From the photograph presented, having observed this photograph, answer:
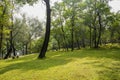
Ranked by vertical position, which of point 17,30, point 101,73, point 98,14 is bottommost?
point 101,73

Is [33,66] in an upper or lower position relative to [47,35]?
lower

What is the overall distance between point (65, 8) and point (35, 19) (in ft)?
76.1

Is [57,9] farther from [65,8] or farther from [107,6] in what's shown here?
[107,6]

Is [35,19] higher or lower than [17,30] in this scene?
higher

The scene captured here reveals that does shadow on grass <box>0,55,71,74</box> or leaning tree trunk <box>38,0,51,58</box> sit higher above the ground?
leaning tree trunk <box>38,0,51,58</box>

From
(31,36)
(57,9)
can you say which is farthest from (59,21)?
(31,36)

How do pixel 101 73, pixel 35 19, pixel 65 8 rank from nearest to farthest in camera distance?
pixel 101 73
pixel 65 8
pixel 35 19

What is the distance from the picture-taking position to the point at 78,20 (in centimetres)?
5481

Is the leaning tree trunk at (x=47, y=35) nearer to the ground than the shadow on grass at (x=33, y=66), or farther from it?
farther from it

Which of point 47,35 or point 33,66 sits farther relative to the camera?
point 47,35

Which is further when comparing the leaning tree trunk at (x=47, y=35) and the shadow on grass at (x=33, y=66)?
the leaning tree trunk at (x=47, y=35)

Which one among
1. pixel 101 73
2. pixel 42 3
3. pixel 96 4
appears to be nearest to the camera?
pixel 101 73

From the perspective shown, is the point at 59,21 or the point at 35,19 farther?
the point at 35,19

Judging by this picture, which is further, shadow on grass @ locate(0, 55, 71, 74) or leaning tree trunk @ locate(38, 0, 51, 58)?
leaning tree trunk @ locate(38, 0, 51, 58)
